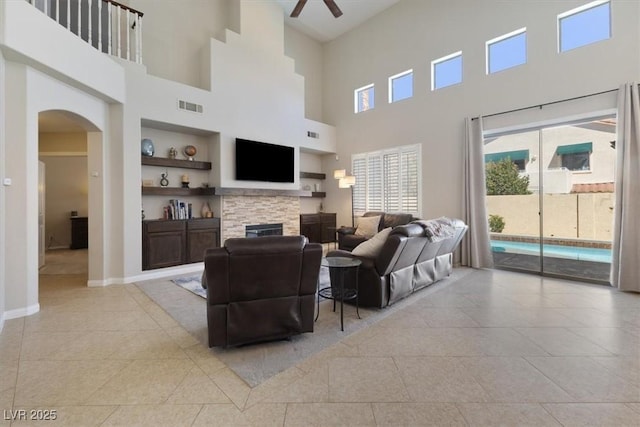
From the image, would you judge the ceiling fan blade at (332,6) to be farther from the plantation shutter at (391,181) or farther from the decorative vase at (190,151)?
the decorative vase at (190,151)

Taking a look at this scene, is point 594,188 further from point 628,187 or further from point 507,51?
point 507,51

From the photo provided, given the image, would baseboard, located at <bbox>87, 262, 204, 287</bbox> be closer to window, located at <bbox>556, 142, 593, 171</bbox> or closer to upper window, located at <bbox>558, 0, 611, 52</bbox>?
window, located at <bbox>556, 142, 593, 171</bbox>

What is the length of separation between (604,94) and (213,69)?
645cm

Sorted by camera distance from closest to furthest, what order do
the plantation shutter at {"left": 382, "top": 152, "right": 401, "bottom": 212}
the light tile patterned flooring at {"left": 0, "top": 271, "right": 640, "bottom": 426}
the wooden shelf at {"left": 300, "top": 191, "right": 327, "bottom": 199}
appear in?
the light tile patterned flooring at {"left": 0, "top": 271, "right": 640, "bottom": 426} < the plantation shutter at {"left": 382, "top": 152, "right": 401, "bottom": 212} < the wooden shelf at {"left": 300, "top": 191, "right": 327, "bottom": 199}

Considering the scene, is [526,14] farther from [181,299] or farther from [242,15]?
[181,299]

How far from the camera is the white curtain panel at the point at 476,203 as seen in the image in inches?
217

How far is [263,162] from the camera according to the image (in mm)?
6590

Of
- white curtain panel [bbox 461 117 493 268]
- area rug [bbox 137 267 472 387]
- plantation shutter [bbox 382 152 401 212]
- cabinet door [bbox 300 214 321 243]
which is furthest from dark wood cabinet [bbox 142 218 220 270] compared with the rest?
white curtain panel [bbox 461 117 493 268]

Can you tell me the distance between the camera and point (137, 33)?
5.08 meters

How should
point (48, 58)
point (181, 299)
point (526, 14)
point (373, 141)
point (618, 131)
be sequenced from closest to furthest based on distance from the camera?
point (48, 58) < point (181, 299) < point (618, 131) < point (526, 14) < point (373, 141)

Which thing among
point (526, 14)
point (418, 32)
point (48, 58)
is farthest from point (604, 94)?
point (48, 58)

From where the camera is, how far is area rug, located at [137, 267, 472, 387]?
227cm

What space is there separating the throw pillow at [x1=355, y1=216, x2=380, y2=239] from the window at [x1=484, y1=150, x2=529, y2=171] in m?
2.40

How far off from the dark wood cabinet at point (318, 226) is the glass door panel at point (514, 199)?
370 centimetres
